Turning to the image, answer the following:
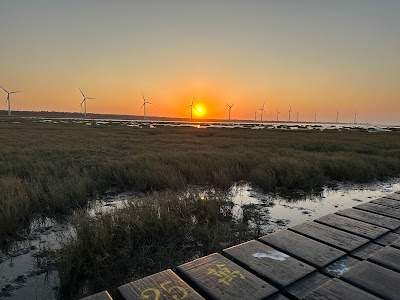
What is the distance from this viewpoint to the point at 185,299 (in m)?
1.94

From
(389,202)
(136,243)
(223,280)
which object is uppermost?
(223,280)

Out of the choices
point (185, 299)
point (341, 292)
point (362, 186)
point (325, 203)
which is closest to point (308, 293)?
point (341, 292)

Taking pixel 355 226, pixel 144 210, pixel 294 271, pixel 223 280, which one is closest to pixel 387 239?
pixel 355 226

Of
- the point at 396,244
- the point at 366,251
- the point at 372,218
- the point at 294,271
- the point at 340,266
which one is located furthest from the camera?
the point at 372,218

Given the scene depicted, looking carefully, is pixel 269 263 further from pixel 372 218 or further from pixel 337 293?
pixel 372 218

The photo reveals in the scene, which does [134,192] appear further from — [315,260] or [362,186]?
[362,186]

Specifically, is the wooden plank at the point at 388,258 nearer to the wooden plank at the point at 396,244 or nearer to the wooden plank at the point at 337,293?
the wooden plank at the point at 396,244

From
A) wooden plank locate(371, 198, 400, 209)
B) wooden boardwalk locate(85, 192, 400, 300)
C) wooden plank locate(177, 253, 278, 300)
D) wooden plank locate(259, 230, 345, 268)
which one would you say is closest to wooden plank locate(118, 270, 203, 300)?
wooden boardwalk locate(85, 192, 400, 300)

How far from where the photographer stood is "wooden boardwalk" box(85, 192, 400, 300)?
2.02m

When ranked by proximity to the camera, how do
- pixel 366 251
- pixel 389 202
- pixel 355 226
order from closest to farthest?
pixel 366 251
pixel 355 226
pixel 389 202

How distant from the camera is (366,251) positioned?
2.78m

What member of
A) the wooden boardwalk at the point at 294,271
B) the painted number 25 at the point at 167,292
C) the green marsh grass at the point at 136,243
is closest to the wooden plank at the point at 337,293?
the wooden boardwalk at the point at 294,271

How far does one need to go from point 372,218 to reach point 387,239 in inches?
30.6

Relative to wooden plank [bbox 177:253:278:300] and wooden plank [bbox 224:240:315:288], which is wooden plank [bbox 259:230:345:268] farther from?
wooden plank [bbox 177:253:278:300]
